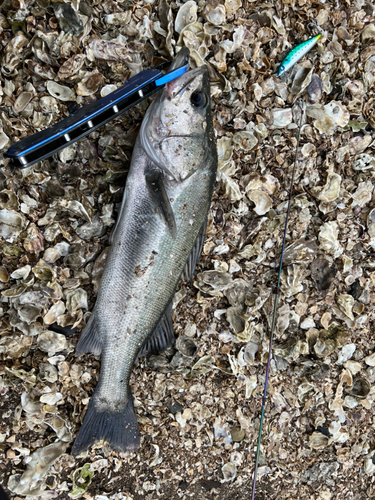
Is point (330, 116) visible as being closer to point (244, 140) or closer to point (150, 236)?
point (244, 140)

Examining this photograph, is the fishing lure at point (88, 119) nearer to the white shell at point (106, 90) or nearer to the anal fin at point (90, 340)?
the white shell at point (106, 90)

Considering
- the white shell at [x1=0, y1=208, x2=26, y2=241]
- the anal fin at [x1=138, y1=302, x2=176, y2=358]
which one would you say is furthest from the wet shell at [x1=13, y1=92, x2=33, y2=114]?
the anal fin at [x1=138, y1=302, x2=176, y2=358]

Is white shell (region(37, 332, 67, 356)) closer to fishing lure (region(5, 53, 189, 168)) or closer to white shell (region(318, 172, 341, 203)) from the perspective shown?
fishing lure (region(5, 53, 189, 168))

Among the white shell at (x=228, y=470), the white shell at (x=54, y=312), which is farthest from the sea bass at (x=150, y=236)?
the white shell at (x=228, y=470)

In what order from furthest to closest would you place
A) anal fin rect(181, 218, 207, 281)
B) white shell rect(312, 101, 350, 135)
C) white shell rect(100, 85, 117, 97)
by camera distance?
white shell rect(312, 101, 350, 135) < anal fin rect(181, 218, 207, 281) < white shell rect(100, 85, 117, 97)

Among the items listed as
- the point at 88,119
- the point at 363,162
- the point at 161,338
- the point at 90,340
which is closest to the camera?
the point at 88,119

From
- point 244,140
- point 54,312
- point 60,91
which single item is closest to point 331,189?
point 244,140

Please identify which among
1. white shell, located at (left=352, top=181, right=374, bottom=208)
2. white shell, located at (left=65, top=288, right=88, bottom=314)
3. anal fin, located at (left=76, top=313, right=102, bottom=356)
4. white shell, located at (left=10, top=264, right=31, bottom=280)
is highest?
white shell, located at (left=10, top=264, right=31, bottom=280)
